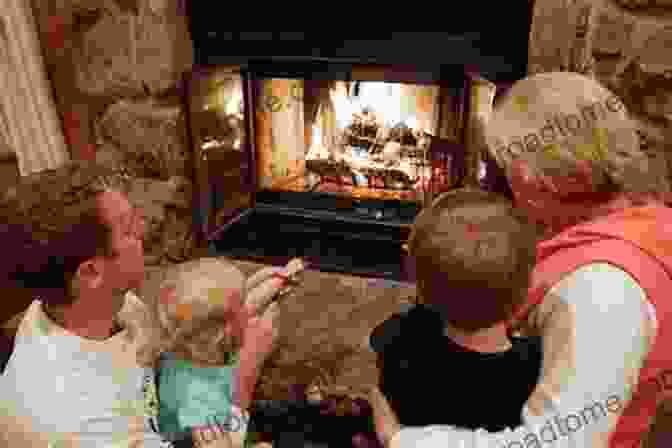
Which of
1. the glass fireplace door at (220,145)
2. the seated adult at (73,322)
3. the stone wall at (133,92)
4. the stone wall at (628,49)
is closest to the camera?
the seated adult at (73,322)

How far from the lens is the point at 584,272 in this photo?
29.6 inches

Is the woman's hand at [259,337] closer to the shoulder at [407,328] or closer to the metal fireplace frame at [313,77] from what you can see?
the shoulder at [407,328]

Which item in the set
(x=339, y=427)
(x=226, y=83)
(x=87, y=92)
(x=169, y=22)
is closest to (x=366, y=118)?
(x=226, y=83)

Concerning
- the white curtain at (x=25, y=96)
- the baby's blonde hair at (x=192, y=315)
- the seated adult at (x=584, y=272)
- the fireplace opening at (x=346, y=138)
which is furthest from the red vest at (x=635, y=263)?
the white curtain at (x=25, y=96)

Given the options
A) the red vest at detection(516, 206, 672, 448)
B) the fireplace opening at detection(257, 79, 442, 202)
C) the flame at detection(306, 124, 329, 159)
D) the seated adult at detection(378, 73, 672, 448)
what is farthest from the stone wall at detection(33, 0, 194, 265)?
the red vest at detection(516, 206, 672, 448)

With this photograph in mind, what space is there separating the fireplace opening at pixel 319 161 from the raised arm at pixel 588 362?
1285mm

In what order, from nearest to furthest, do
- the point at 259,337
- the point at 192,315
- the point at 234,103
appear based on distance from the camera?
the point at 192,315
the point at 259,337
the point at 234,103

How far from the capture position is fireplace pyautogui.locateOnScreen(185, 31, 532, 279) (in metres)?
2.03

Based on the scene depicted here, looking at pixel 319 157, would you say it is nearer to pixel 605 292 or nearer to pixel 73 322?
pixel 73 322

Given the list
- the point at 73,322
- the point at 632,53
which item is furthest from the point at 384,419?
the point at 632,53

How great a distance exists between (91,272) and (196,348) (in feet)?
0.79

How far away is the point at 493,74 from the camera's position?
1.72 metres

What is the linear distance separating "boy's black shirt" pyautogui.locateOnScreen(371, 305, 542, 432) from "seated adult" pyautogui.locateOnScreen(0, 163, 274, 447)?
0.44 metres

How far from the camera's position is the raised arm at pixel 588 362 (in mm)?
720
